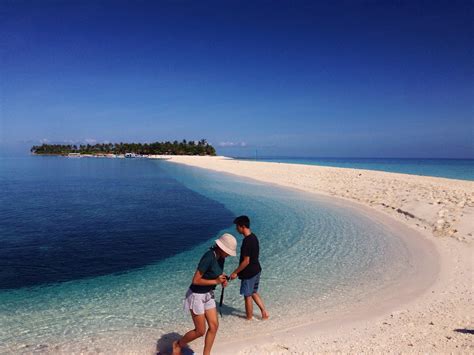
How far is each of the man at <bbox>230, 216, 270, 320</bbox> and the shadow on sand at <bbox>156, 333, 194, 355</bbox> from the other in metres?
1.65

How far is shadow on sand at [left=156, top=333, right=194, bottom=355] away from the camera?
248 inches

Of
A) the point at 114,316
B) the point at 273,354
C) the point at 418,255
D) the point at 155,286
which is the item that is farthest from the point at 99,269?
the point at 418,255

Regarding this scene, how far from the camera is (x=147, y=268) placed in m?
11.3

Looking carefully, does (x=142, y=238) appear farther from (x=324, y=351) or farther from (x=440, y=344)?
(x=440, y=344)

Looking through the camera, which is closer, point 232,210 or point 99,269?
point 99,269

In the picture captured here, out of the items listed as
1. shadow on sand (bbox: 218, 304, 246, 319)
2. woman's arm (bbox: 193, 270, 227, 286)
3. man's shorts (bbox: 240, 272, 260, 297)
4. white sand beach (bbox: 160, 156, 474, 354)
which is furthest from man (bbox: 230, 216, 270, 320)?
woman's arm (bbox: 193, 270, 227, 286)

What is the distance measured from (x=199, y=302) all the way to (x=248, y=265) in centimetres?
187

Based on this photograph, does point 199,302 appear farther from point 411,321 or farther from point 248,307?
point 411,321

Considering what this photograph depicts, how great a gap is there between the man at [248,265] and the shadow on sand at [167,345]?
165 cm

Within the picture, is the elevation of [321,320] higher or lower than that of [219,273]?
lower

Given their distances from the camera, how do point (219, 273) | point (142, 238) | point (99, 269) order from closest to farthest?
point (219, 273) → point (99, 269) → point (142, 238)

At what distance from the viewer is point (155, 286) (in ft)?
31.7

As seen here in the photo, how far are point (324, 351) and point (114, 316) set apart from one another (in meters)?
4.83

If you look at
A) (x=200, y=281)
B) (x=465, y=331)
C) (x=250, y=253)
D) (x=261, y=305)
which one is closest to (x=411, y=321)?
(x=465, y=331)
